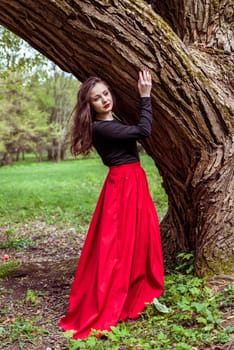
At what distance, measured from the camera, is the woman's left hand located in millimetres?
3654

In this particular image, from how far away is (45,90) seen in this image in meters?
40.8

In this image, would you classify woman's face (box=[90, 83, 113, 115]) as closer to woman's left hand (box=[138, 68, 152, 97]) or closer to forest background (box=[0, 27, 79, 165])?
woman's left hand (box=[138, 68, 152, 97])

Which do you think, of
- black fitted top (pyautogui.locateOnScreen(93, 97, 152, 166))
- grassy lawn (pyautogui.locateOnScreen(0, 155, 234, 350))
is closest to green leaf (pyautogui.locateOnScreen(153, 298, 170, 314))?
grassy lawn (pyautogui.locateOnScreen(0, 155, 234, 350))

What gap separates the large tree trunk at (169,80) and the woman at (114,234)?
19 cm

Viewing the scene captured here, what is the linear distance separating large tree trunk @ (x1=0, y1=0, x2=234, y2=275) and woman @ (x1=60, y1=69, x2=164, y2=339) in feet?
0.62

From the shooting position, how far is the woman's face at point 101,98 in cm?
376

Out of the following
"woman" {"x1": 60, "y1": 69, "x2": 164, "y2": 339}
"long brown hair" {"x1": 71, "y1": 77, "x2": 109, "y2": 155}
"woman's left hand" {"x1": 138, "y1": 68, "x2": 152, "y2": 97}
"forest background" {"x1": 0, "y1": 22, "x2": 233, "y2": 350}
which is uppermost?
"woman's left hand" {"x1": 138, "y1": 68, "x2": 152, "y2": 97}

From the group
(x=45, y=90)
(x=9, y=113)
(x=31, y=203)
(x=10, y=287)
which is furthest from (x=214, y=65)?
(x=45, y=90)

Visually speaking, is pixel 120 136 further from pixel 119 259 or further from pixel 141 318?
pixel 141 318

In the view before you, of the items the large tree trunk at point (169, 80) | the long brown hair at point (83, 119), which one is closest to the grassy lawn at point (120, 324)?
the large tree trunk at point (169, 80)

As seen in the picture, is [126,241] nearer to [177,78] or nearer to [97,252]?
[97,252]

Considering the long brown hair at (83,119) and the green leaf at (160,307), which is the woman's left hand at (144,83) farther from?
the green leaf at (160,307)

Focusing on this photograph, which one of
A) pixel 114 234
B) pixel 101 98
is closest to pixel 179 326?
pixel 114 234

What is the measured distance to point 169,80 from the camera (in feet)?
12.4
